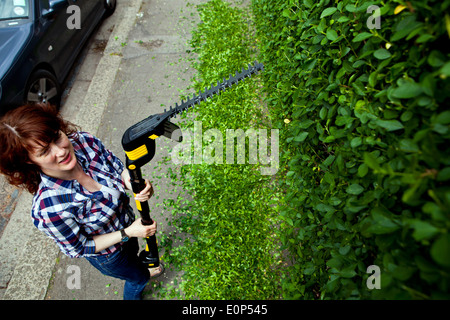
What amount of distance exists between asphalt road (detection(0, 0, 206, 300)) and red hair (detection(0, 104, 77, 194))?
173cm

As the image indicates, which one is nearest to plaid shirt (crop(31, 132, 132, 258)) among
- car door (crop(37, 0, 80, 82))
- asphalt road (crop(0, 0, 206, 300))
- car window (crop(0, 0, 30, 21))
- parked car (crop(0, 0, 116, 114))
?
asphalt road (crop(0, 0, 206, 300))

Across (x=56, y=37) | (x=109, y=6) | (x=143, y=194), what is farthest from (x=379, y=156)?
(x=109, y=6)

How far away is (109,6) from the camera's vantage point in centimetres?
616

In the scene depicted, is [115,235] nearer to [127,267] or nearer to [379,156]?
[127,267]

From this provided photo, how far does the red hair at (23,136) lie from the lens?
64.9 inches

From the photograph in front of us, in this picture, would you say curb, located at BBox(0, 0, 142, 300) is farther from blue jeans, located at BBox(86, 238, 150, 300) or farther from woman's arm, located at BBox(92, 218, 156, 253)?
woman's arm, located at BBox(92, 218, 156, 253)

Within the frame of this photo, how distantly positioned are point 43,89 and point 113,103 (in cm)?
100

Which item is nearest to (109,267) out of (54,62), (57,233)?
(57,233)

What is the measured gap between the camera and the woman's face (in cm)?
170

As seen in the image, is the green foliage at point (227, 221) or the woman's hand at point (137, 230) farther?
the green foliage at point (227, 221)

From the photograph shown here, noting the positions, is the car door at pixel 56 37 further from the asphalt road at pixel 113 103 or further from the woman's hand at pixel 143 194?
→ the woman's hand at pixel 143 194

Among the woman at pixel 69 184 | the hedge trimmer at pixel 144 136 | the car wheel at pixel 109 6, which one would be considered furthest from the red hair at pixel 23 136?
the car wheel at pixel 109 6

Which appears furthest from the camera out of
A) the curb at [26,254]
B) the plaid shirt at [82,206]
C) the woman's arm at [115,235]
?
the curb at [26,254]

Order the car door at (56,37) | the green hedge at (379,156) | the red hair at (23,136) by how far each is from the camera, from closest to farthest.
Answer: the green hedge at (379,156), the red hair at (23,136), the car door at (56,37)
